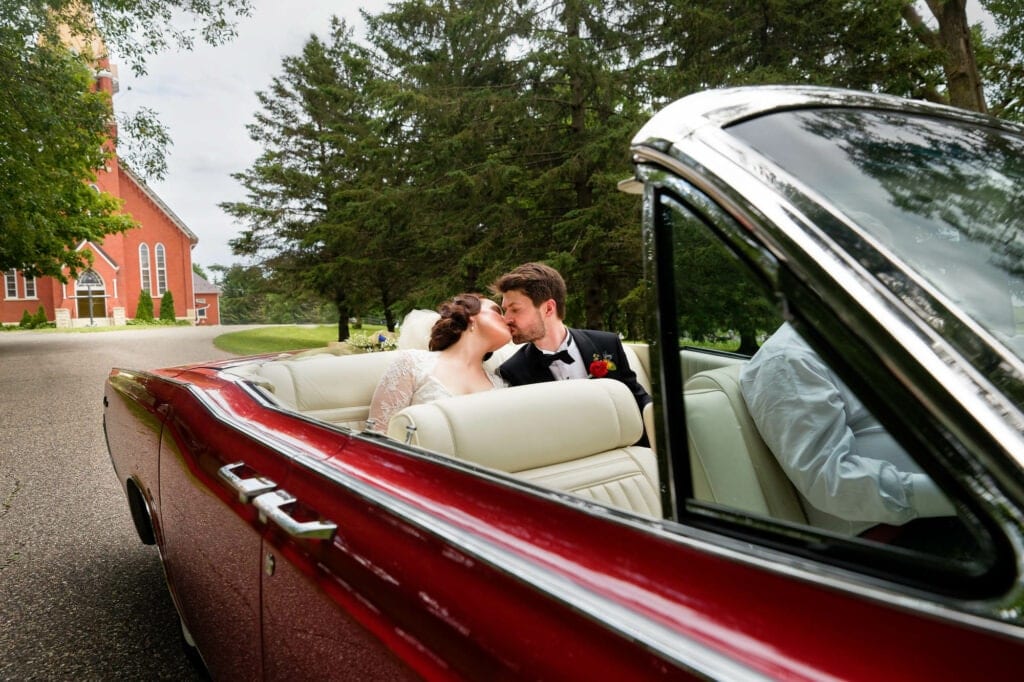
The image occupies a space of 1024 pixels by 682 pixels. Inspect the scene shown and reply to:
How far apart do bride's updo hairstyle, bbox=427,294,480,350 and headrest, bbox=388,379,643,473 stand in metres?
1.25

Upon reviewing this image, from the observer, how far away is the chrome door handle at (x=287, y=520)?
127cm

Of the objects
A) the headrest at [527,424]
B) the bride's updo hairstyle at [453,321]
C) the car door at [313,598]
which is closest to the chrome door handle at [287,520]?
the car door at [313,598]

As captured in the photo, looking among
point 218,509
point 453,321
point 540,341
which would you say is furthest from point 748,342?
point 540,341

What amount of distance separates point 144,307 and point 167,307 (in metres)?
1.56

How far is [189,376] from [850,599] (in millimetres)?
2438

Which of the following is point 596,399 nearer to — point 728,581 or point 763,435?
point 763,435

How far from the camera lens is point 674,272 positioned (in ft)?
3.24

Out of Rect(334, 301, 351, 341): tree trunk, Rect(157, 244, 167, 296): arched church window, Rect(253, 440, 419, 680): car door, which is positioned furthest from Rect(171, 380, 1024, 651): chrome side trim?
Rect(157, 244, 167, 296): arched church window

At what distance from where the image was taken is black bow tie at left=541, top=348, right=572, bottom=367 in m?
3.75

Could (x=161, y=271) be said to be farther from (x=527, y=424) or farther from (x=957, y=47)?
(x=527, y=424)

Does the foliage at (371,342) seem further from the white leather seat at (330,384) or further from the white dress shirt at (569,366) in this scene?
the white dress shirt at (569,366)

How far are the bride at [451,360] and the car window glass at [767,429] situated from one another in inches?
91.0

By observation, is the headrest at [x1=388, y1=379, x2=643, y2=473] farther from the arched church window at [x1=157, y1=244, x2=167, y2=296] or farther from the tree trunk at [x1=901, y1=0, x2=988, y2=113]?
the arched church window at [x1=157, y1=244, x2=167, y2=296]

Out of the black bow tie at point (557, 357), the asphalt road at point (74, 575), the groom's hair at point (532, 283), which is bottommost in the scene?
the asphalt road at point (74, 575)
